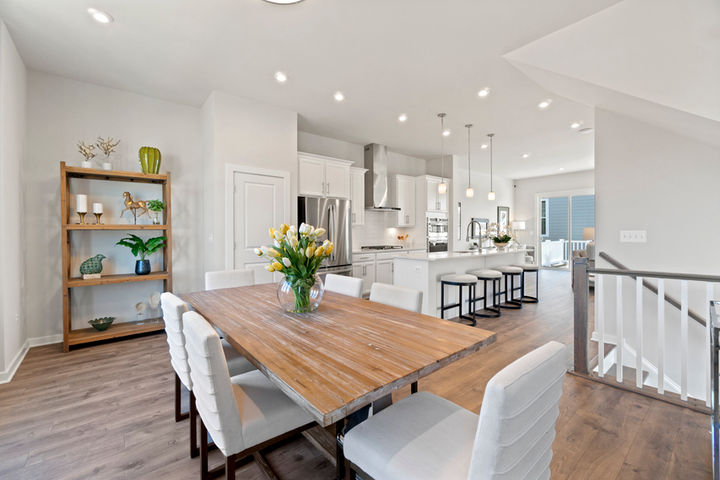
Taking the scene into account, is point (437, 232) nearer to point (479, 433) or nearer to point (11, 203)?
point (479, 433)

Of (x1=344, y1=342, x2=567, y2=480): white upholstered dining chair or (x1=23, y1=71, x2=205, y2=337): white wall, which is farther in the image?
(x1=23, y1=71, x2=205, y2=337): white wall

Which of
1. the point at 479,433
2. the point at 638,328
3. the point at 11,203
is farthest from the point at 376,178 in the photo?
the point at 479,433

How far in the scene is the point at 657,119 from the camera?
2.71 m

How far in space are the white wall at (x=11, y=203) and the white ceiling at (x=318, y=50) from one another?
294 millimetres

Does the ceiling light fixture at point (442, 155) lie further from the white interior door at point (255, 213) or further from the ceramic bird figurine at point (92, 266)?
the ceramic bird figurine at point (92, 266)

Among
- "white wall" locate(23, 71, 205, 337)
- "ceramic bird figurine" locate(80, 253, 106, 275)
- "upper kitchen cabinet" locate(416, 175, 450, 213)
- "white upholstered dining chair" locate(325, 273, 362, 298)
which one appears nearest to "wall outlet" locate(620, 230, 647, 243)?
"white upholstered dining chair" locate(325, 273, 362, 298)

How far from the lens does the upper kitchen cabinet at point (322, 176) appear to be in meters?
4.57

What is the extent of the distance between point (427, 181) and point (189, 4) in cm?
503

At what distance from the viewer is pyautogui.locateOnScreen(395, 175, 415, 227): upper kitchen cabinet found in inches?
245

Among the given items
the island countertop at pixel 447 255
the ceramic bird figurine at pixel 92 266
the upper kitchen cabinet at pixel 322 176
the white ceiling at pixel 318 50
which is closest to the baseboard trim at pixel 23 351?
the ceramic bird figurine at pixel 92 266

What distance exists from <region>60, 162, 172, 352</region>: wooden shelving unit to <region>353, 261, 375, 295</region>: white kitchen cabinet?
106 inches

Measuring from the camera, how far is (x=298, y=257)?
1618mm

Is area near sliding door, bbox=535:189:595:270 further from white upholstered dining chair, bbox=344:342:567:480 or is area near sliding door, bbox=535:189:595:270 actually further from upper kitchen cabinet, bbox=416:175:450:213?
white upholstered dining chair, bbox=344:342:567:480

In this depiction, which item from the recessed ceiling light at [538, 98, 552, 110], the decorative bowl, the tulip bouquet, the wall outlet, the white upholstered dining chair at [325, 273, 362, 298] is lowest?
the decorative bowl
